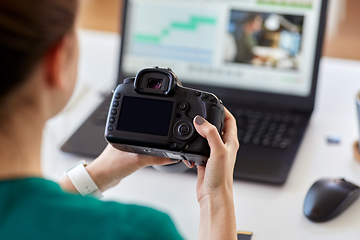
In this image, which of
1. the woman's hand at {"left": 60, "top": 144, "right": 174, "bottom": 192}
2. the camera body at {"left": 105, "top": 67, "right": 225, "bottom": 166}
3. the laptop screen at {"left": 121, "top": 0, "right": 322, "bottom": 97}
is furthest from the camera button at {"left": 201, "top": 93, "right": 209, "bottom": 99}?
the laptop screen at {"left": 121, "top": 0, "right": 322, "bottom": 97}

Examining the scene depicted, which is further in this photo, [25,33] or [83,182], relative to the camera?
[83,182]

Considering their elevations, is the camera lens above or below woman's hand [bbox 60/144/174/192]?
above

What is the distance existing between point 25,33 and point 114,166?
0.39 meters

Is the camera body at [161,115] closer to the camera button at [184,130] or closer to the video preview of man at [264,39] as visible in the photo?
the camera button at [184,130]

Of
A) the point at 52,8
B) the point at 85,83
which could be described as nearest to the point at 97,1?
the point at 85,83

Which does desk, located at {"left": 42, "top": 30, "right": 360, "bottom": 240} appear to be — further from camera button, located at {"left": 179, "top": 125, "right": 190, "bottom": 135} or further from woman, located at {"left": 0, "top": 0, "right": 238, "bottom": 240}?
woman, located at {"left": 0, "top": 0, "right": 238, "bottom": 240}

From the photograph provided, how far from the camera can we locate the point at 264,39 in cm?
93

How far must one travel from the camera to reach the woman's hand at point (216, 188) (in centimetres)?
52

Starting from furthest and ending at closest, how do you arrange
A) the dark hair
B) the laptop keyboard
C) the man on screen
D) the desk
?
the man on screen < the laptop keyboard < the desk < the dark hair

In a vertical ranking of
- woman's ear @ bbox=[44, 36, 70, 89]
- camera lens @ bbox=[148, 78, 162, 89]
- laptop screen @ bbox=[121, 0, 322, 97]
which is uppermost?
laptop screen @ bbox=[121, 0, 322, 97]

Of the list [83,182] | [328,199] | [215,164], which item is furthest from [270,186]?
[83,182]

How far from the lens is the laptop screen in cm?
92

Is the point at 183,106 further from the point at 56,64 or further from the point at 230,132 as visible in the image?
the point at 56,64

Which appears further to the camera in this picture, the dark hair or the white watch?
the white watch
